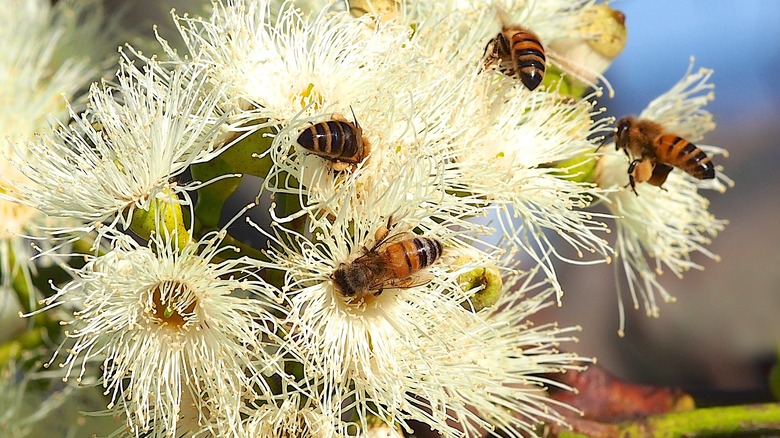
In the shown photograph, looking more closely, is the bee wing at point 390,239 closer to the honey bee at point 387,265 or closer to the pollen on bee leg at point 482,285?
the honey bee at point 387,265

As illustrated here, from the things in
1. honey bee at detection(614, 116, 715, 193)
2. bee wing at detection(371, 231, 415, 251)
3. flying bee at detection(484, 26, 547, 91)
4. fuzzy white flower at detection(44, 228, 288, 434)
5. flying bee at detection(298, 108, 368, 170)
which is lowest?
Answer: fuzzy white flower at detection(44, 228, 288, 434)

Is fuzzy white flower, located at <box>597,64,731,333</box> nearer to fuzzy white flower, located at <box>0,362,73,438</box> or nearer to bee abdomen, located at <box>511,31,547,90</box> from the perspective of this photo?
bee abdomen, located at <box>511,31,547,90</box>

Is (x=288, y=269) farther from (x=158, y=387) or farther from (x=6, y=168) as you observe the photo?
(x=6, y=168)

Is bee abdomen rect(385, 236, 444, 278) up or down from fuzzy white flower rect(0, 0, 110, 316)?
up

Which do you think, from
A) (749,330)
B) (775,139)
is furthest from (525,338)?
(775,139)

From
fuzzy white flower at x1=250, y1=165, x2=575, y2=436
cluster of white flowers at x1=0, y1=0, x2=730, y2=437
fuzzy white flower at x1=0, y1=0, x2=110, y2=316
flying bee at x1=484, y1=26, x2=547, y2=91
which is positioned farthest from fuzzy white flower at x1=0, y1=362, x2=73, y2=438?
flying bee at x1=484, y1=26, x2=547, y2=91

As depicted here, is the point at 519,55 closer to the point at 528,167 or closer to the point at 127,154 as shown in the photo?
the point at 528,167

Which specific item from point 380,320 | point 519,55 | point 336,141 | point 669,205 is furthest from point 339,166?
point 669,205

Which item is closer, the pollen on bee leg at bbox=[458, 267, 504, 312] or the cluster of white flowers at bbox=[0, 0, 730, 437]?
the cluster of white flowers at bbox=[0, 0, 730, 437]
